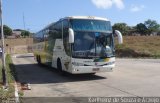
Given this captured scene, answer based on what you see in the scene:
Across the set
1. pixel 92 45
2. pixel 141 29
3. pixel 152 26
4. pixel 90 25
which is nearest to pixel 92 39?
pixel 92 45

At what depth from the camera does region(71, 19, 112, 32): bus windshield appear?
18344 millimetres

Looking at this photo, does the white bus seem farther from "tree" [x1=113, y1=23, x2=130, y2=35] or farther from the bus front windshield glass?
"tree" [x1=113, y1=23, x2=130, y2=35]

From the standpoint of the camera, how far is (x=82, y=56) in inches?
706

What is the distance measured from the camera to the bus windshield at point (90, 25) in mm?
18344

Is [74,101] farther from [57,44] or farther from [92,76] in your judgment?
[57,44]

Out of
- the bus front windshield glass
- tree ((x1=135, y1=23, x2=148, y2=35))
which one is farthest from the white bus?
tree ((x1=135, y1=23, x2=148, y2=35))

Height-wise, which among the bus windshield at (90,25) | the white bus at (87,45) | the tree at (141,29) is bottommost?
the white bus at (87,45)

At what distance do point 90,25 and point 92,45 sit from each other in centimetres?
109

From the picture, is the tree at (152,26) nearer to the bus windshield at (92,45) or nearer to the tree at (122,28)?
the tree at (122,28)

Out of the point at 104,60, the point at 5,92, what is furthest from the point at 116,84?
the point at 5,92

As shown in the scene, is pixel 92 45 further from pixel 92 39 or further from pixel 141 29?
pixel 141 29

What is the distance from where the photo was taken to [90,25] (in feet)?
60.9

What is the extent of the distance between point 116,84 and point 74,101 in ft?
14.3

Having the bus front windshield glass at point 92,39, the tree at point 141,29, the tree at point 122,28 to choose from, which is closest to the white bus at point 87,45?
the bus front windshield glass at point 92,39
